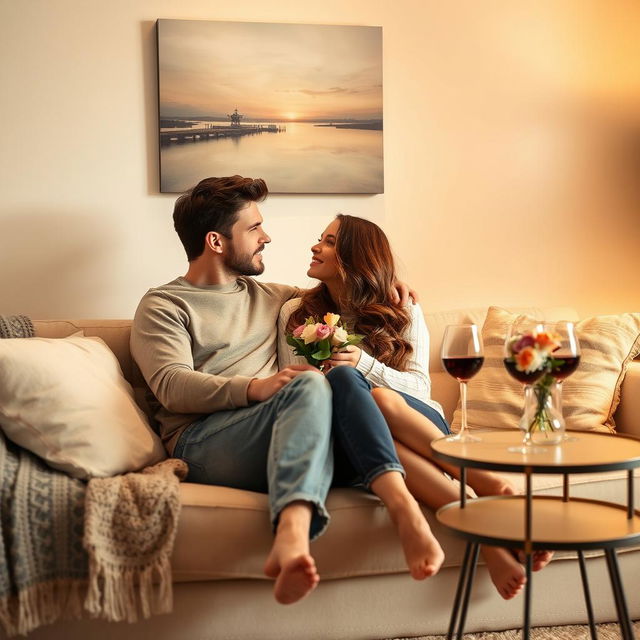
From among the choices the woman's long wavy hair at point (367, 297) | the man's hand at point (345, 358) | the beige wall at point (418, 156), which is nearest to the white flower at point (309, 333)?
the man's hand at point (345, 358)

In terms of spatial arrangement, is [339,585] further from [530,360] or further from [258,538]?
[530,360]

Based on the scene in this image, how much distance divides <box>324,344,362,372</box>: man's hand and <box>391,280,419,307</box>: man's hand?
0.29 metres

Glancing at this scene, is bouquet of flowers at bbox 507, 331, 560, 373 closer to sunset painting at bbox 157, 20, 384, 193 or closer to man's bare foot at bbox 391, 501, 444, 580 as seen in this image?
man's bare foot at bbox 391, 501, 444, 580

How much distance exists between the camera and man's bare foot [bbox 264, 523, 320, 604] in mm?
1760

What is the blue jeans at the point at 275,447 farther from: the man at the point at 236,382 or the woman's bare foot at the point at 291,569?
the woman's bare foot at the point at 291,569

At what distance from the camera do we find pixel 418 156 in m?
3.35

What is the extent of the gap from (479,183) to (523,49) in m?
0.55

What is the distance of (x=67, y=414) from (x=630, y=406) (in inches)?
67.6

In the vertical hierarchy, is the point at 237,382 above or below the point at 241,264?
below

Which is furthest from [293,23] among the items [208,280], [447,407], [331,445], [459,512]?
[459,512]

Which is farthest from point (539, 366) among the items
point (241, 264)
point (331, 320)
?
point (241, 264)

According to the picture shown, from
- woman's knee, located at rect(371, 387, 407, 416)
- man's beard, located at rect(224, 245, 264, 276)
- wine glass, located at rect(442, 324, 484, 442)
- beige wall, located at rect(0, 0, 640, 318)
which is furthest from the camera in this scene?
beige wall, located at rect(0, 0, 640, 318)

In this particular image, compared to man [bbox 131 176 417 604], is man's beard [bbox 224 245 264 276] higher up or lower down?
higher up

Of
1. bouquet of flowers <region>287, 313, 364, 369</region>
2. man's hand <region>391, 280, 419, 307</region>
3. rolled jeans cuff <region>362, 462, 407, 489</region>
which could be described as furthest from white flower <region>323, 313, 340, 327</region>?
rolled jeans cuff <region>362, 462, 407, 489</region>
